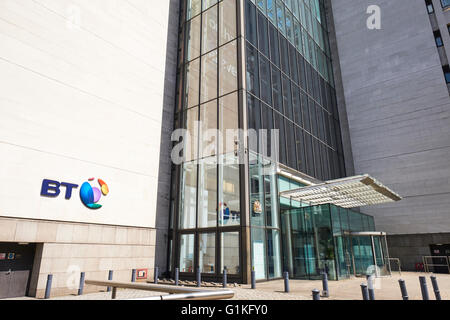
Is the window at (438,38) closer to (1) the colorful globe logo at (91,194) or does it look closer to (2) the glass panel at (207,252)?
(2) the glass panel at (207,252)

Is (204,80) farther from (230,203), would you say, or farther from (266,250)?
(266,250)

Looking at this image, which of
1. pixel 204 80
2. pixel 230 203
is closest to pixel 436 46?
pixel 204 80

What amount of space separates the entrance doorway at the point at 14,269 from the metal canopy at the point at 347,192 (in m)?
14.5

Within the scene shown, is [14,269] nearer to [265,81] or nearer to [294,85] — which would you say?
[265,81]

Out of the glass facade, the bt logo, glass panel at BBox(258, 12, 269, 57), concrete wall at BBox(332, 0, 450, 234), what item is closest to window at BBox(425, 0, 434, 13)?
concrete wall at BBox(332, 0, 450, 234)

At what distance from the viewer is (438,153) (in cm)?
2675

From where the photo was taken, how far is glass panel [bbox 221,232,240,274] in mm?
16391

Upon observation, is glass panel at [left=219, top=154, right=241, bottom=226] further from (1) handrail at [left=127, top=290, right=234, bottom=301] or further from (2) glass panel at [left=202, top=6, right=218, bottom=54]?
(1) handrail at [left=127, top=290, right=234, bottom=301]

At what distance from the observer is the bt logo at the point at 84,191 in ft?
45.6

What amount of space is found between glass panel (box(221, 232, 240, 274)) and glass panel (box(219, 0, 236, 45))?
13.0m

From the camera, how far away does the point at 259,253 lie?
16.9 meters

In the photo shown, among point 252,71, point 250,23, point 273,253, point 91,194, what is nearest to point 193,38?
point 250,23

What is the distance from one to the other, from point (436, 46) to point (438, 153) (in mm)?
10463

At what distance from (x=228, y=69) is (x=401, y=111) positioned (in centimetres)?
1936
